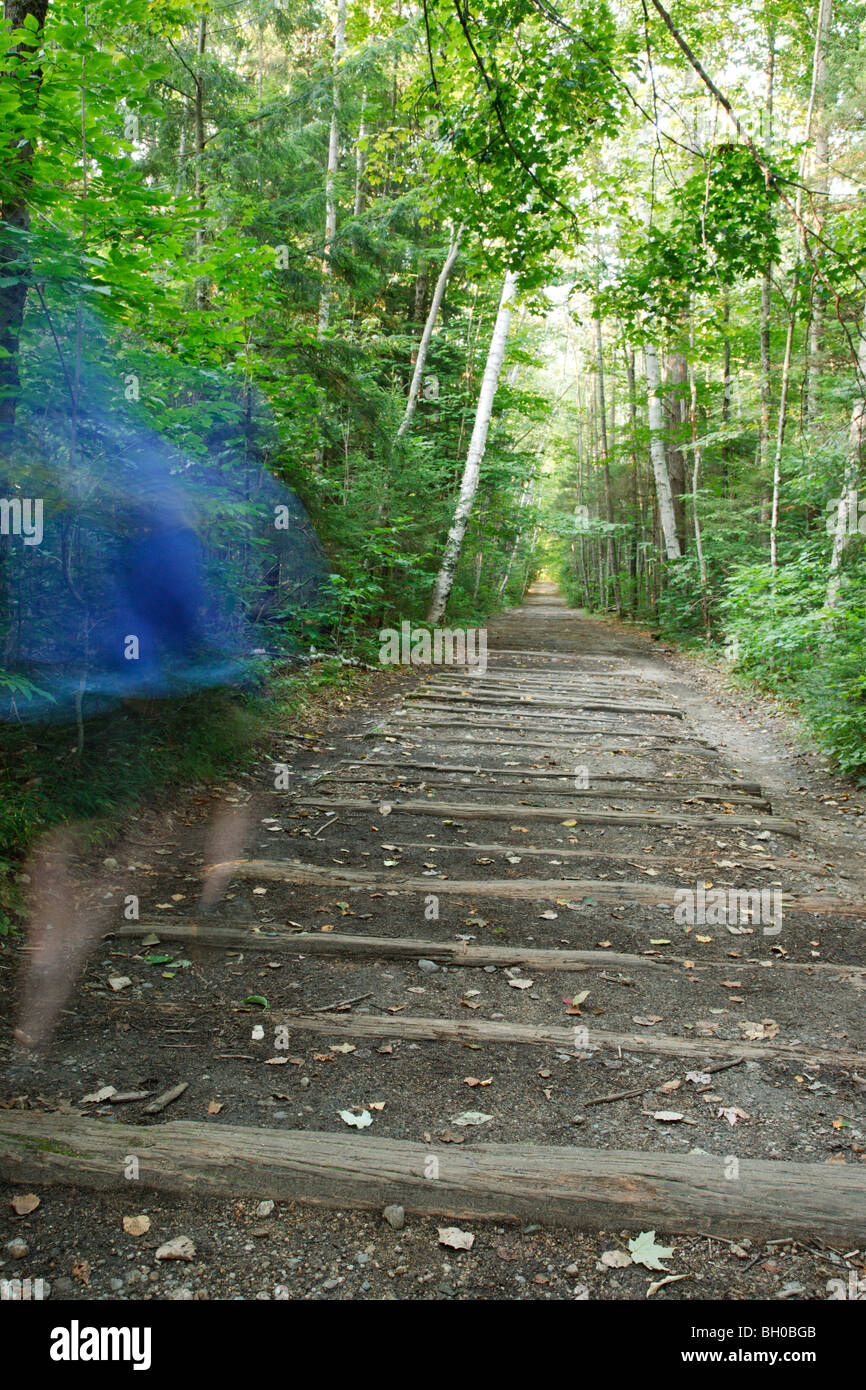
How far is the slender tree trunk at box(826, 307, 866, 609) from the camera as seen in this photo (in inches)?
355

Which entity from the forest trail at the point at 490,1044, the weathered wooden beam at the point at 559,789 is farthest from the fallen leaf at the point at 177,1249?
the weathered wooden beam at the point at 559,789

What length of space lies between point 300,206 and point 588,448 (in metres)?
31.8

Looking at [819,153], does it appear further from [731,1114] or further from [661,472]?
[731,1114]

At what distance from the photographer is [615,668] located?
14953 millimetres

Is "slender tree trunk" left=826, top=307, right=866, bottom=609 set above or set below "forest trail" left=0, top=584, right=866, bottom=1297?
above

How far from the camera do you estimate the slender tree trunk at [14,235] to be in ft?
12.6

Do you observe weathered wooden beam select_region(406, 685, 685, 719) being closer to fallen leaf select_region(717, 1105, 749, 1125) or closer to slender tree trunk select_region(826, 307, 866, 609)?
slender tree trunk select_region(826, 307, 866, 609)

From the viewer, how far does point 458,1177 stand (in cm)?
239

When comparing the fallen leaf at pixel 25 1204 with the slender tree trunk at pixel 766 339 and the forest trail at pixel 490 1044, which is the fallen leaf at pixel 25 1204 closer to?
the forest trail at pixel 490 1044

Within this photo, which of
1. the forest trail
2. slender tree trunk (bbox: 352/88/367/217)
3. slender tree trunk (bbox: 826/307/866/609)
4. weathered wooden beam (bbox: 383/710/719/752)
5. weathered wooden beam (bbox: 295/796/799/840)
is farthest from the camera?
slender tree trunk (bbox: 352/88/367/217)

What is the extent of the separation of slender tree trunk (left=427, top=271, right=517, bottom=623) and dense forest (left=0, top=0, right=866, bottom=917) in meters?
0.07

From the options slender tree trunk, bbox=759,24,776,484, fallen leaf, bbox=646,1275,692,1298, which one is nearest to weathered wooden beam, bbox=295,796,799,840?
fallen leaf, bbox=646,1275,692,1298

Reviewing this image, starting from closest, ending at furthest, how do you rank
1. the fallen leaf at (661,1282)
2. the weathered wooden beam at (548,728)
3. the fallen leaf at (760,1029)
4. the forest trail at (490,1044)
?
1. the fallen leaf at (661,1282)
2. the forest trail at (490,1044)
3. the fallen leaf at (760,1029)
4. the weathered wooden beam at (548,728)
